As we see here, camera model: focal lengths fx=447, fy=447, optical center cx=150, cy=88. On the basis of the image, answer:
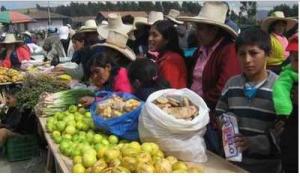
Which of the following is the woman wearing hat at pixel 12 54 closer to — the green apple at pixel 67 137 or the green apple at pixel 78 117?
the green apple at pixel 78 117

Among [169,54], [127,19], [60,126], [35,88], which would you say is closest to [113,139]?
[60,126]

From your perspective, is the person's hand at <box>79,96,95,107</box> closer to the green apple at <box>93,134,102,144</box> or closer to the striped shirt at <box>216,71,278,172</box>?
the green apple at <box>93,134,102,144</box>

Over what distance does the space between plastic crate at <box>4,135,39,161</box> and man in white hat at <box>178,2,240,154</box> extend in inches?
108

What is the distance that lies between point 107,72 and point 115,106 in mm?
634

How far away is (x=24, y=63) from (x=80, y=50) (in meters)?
2.98

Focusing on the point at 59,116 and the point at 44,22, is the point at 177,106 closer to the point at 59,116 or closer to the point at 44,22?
Answer: the point at 59,116

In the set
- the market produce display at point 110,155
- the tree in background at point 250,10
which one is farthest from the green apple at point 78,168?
the tree in background at point 250,10

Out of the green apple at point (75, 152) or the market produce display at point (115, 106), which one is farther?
the market produce display at point (115, 106)

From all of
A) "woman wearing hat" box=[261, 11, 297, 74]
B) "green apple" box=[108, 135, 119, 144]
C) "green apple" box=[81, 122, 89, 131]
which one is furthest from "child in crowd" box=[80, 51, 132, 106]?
"woman wearing hat" box=[261, 11, 297, 74]

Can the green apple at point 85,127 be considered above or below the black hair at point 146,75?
below

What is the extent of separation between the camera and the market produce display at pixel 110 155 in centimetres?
235

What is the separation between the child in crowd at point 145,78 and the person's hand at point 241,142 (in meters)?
0.88

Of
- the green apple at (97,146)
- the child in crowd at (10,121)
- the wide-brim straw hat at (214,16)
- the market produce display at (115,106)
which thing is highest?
the wide-brim straw hat at (214,16)

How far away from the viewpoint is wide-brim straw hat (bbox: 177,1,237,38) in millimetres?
3281
